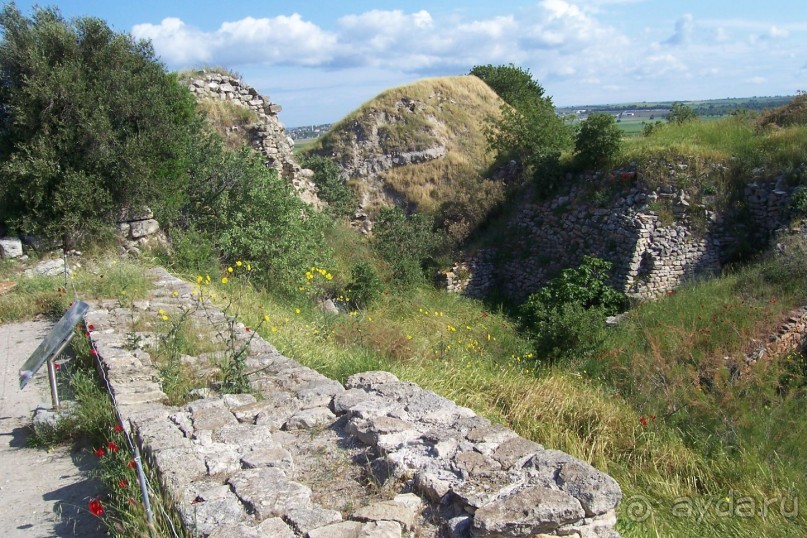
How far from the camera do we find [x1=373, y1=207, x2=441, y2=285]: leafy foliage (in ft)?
47.0

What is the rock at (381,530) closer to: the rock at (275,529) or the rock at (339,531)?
the rock at (339,531)

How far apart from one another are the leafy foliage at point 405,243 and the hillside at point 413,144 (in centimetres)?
353

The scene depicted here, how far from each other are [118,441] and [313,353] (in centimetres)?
223

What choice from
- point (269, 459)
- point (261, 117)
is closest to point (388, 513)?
point (269, 459)

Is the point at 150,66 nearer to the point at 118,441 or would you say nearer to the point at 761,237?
the point at 118,441

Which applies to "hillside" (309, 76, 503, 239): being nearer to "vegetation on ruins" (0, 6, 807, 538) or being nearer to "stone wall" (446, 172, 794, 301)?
"stone wall" (446, 172, 794, 301)

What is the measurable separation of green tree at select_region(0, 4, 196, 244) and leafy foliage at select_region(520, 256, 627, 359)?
669cm

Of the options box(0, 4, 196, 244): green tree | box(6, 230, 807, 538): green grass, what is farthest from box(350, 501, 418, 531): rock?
box(0, 4, 196, 244): green tree

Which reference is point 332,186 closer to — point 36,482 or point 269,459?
point 36,482

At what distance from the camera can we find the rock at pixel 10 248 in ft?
30.0

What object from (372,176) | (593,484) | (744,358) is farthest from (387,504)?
(372,176)

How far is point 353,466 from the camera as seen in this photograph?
3568 mm

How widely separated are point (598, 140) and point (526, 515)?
13.2 meters

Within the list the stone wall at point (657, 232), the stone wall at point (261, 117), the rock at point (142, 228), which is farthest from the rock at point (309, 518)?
the stone wall at point (261, 117)
